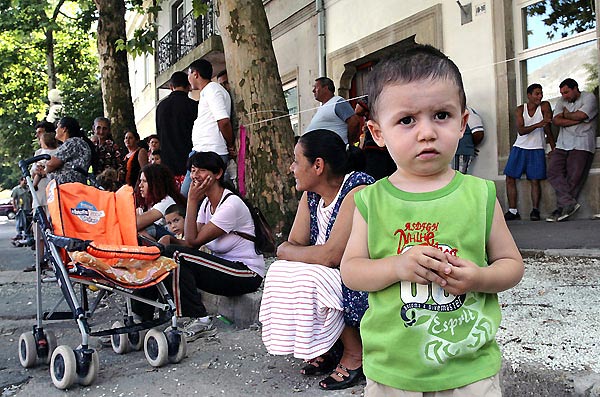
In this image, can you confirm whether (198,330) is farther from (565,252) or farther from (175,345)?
(565,252)

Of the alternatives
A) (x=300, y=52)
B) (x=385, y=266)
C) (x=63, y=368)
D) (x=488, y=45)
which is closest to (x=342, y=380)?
(x=63, y=368)

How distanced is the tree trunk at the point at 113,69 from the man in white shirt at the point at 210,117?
545 centimetres

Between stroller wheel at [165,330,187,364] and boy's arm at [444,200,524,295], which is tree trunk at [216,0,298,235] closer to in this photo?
stroller wheel at [165,330,187,364]

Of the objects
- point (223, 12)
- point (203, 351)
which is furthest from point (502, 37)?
point (203, 351)

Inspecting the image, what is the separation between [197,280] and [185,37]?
45.5 ft

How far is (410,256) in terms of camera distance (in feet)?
5.04

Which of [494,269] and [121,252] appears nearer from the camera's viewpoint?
[494,269]

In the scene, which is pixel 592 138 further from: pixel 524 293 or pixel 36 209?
→ pixel 36 209

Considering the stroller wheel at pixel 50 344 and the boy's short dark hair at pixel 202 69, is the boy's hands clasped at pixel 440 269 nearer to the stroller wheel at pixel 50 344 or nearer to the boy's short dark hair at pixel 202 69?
the stroller wheel at pixel 50 344

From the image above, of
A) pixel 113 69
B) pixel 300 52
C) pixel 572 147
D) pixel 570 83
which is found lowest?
pixel 572 147

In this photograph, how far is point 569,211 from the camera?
7.45 metres

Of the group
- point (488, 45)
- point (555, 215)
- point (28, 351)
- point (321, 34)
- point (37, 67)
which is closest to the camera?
point (28, 351)

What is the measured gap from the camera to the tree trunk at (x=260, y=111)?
614 cm

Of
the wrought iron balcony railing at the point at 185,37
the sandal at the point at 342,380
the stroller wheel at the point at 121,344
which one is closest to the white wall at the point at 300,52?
the wrought iron balcony railing at the point at 185,37
